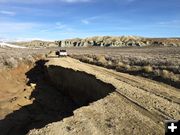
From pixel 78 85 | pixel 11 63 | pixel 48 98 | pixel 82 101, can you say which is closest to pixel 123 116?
pixel 82 101

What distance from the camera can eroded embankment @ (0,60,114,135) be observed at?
65.0ft

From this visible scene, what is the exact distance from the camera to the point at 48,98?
1111 inches

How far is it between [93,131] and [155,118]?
8.73ft

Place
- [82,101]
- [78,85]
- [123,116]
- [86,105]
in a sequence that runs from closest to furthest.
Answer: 1. [123,116]
2. [86,105]
3. [82,101]
4. [78,85]

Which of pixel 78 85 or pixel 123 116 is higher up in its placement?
pixel 123 116

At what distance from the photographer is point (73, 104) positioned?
24.8 metres

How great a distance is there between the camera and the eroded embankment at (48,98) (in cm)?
1980

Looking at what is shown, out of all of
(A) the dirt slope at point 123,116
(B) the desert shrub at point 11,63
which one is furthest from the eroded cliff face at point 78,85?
(B) the desert shrub at point 11,63

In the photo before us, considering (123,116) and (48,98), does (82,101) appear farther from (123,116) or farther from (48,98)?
(123,116)

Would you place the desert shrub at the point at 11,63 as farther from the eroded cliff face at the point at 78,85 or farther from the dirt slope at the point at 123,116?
the dirt slope at the point at 123,116

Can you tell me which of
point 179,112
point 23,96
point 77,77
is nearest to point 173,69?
point 77,77

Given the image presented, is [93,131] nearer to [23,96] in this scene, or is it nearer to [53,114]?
[53,114]

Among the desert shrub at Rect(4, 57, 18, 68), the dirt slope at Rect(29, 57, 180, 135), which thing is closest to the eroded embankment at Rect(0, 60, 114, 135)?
the dirt slope at Rect(29, 57, 180, 135)

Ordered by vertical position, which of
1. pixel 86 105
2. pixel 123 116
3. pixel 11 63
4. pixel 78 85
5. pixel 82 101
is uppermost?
pixel 123 116
